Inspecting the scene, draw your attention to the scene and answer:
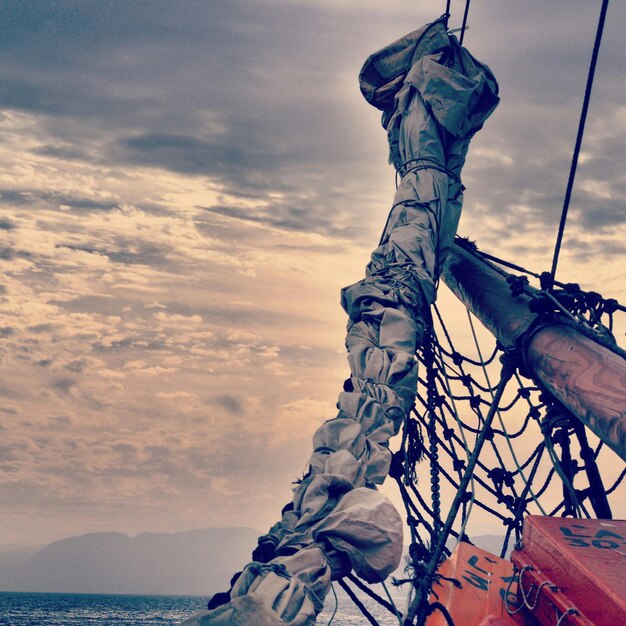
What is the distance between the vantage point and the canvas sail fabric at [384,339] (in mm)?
2980

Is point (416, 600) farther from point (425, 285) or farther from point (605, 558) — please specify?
point (425, 285)

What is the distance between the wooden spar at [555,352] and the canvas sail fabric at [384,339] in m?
0.57

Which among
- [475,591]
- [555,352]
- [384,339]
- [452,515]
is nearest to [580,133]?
[555,352]

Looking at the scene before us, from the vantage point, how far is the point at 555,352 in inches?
211

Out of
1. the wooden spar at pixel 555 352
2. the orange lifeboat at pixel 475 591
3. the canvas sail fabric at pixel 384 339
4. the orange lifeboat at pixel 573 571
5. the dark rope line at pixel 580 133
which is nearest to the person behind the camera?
the canvas sail fabric at pixel 384 339

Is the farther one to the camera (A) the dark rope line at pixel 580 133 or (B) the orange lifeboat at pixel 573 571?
(A) the dark rope line at pixel 580 133

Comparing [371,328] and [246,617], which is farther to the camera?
[371,328]

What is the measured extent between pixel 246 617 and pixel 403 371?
2.43m

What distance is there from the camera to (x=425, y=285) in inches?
228

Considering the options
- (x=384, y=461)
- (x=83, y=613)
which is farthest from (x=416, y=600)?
(x=83, y=613)

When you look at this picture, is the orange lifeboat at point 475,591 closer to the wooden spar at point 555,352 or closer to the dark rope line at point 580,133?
the wooden spar at point 555,352

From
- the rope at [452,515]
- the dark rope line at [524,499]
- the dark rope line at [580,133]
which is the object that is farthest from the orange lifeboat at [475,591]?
the dark rope line at [580,133]

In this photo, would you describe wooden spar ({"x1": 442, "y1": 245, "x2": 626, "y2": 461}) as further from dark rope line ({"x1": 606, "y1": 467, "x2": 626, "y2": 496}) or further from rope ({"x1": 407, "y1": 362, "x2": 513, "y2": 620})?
dark rope line ({"x1": 606, "y1": 467, "x2": 626, "y2": 496})

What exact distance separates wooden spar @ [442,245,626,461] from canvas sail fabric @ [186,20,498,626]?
565 millimetres
